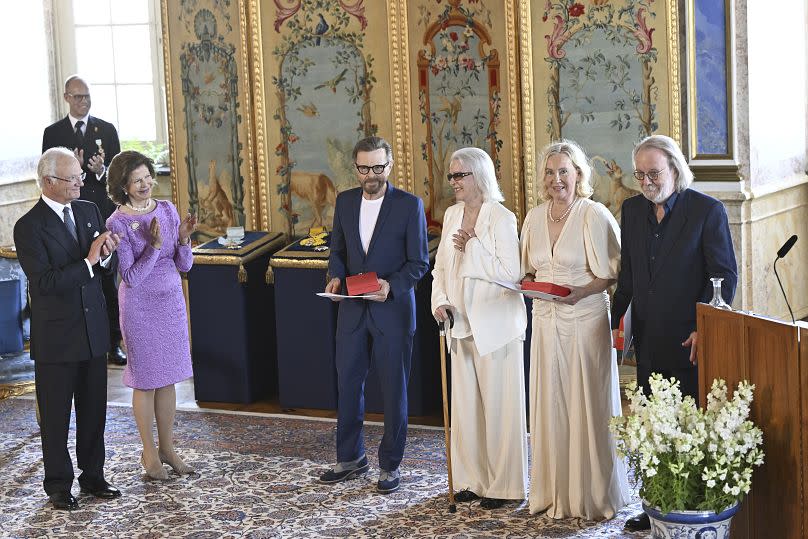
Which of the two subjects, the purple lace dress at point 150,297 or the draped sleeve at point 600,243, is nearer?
the draped sleeve at point 600,243

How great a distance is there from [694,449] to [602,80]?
3693mm

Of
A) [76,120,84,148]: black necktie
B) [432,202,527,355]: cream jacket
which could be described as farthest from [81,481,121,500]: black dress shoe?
[76,120,84,148]: black necktie

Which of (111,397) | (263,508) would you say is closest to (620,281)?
(263,508)

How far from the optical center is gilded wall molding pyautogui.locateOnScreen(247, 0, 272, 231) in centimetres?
861

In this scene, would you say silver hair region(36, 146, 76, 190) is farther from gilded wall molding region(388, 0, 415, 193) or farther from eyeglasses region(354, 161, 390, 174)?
gilded wall molding region(388, 0, 415, 193)

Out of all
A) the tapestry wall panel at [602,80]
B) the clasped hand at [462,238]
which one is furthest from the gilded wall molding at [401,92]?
the clasped hand at [462,238]

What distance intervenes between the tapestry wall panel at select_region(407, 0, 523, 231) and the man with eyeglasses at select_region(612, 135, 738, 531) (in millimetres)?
2590

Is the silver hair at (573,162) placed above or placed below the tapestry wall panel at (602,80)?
below

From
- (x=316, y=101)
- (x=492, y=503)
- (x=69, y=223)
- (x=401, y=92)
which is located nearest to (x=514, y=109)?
(x=401, y=92)

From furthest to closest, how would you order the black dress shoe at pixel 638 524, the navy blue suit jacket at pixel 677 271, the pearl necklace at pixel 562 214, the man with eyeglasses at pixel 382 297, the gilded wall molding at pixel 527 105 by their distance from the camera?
the gilded wall molding at pixel 527 105
the man with eyeglasses at pixel 382 297
the pearl necklace at pixel 562 214
the black dress shoe at pixel 638 524
the navy blue suit jacket at pixel 677 271

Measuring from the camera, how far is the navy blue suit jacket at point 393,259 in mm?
6438

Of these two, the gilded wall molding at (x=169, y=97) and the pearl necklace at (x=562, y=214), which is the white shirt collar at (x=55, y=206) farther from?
the gilded wall molding at (x=169, y=97)

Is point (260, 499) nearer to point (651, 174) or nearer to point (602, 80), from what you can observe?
point (651, 174)

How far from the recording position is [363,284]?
636 centimetres
